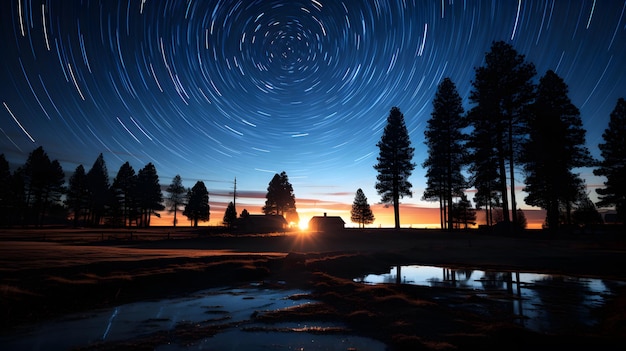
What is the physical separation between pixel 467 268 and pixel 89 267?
18.4m

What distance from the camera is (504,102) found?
2914cm

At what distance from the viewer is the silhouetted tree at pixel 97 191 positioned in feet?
247

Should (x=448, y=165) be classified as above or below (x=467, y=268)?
above

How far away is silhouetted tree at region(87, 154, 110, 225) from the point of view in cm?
7538

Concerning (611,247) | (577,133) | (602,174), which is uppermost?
(577,133)

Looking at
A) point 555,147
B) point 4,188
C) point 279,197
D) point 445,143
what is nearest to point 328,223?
point 279,197

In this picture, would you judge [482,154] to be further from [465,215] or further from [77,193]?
[77,193]

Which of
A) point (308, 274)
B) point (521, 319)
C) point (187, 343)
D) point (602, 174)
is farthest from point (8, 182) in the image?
point (602, 174)

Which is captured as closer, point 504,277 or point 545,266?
point 504,277

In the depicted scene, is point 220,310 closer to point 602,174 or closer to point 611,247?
point 611,247

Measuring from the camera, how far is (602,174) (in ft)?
128

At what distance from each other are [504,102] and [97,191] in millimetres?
82817

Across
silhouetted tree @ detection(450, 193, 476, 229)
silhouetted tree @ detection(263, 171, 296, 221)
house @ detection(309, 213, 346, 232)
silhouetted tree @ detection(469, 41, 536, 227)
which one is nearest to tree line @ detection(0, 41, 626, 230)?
silhouetted tree @ detection(469, 41, 536, 227)

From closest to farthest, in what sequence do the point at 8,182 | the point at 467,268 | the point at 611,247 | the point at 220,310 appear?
1. the point at 220,310
2. the point at 467,268
3. the point at 611,247
4. the point at 8,182
